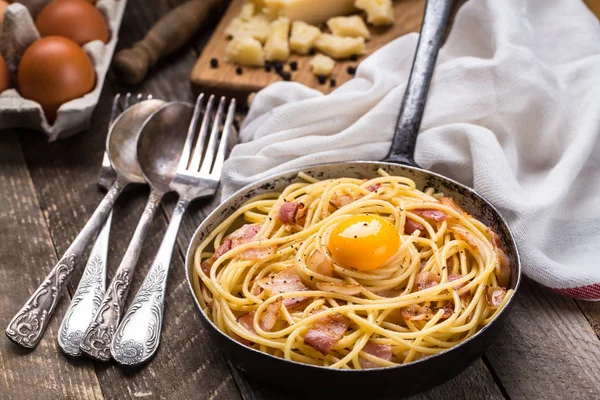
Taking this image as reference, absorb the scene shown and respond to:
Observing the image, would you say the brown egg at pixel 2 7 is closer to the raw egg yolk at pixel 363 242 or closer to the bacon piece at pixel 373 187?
the bacon piece at pixel 373 187

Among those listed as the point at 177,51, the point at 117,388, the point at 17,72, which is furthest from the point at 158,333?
the point at 177,51

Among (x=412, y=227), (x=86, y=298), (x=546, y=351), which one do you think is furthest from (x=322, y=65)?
(x=546, y=351)

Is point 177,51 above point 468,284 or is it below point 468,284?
below

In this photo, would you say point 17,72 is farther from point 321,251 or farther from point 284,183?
point 321,251

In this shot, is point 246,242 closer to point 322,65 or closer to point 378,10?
point 322,65

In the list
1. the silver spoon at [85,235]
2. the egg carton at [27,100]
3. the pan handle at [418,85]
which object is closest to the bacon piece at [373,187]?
the pan handle at [418,85]

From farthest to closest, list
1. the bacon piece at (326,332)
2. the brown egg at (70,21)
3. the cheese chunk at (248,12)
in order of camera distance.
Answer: the cheese chunk at (248,12) → the brown egg at (70,21) → the bacon piece at (326,332)

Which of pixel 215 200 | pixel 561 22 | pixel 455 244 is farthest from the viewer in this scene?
pixel 561 22
